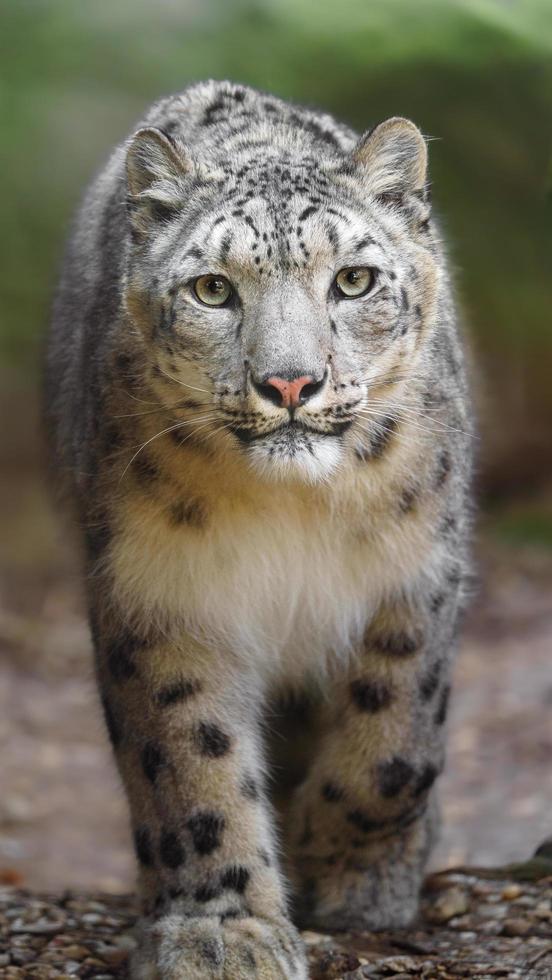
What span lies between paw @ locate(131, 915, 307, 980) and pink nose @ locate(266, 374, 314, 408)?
5.28ft

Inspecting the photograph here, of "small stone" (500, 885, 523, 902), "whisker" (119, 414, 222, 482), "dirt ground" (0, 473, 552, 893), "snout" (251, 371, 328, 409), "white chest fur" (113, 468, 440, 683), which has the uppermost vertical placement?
"snout" (251, 371, 328, 409)

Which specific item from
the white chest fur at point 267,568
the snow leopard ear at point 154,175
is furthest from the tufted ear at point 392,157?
the white chest fur at point 267,568

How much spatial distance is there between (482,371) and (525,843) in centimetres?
506

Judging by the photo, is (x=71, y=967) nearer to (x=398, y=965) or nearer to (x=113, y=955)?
(x=113, y=955)

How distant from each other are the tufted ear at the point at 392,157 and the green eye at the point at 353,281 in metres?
0.38

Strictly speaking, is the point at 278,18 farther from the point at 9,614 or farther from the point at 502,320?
the point at 9,614

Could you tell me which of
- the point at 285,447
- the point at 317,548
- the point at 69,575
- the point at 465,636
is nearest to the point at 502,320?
the point at 465,636

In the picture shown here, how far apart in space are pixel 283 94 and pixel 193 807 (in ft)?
19.7

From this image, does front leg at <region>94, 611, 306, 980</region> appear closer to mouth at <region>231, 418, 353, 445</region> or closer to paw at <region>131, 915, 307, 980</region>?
paw at <region>131, 915, 307, 980</region>

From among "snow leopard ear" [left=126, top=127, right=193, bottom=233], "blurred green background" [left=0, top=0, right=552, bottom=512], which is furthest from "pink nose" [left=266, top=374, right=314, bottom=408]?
"blurred green background" [left=0, top=0, right=552, bottom=512]

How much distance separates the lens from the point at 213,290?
13.2 feet

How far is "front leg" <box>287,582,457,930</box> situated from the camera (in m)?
4.83

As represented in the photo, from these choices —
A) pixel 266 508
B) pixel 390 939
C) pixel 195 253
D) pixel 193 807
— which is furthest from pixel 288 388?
pixel 390 939

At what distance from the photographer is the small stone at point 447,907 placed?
5.13m
